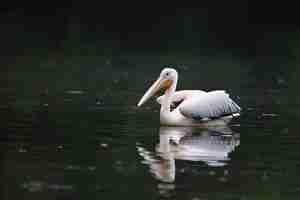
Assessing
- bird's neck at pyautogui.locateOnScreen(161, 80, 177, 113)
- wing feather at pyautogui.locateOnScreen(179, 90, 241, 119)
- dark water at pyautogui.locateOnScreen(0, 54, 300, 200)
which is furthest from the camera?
bird's neck at pyautogui.locateOnScreen(161, 80, 177, 113)

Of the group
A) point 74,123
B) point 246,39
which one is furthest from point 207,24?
point 74,123

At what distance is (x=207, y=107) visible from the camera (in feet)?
44.7

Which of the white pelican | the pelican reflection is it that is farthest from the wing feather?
the pelican reflection

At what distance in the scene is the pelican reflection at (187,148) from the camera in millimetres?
10266

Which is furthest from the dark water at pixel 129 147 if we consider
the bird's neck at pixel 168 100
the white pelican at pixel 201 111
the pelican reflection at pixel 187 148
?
the bird's neck at pixel 168 100

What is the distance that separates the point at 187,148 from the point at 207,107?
6.92ft

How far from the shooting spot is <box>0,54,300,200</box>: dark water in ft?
29.6

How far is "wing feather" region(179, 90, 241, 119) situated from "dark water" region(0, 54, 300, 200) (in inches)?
8.3

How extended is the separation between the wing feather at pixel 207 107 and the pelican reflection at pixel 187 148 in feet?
0.61

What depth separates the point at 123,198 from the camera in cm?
851

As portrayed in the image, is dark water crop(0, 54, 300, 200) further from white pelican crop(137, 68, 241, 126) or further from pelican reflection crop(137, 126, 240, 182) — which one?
white pelican crop(137, 68, 241, 126)

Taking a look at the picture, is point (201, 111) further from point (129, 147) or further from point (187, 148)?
point (129, 147)

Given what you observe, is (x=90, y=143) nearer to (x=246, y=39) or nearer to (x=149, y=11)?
(x=246, y=39)

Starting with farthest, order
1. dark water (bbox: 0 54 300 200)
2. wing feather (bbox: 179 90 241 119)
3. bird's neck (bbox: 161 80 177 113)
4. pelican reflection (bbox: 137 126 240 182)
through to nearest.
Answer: bird's neck (bbox: 161 80 177 113) → wing feather (bbox: 179 90 241 119) → pelican reflection (bbox: 137 126 240 182) → dark water (bbox: 0 54 300 200)
